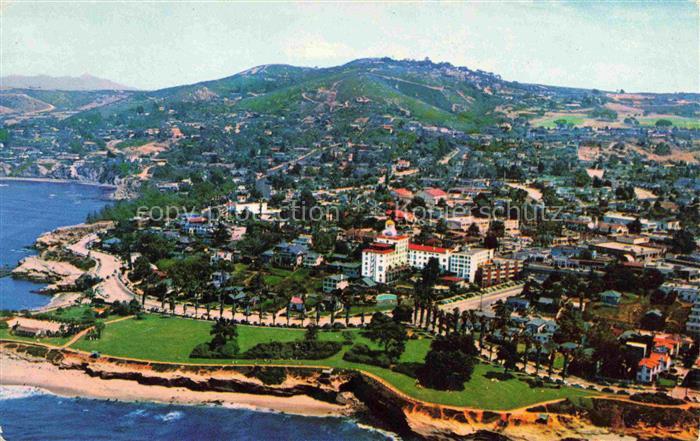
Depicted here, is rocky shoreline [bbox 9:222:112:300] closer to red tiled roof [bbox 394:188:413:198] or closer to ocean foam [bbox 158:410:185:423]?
ocean foam [bbox 158:410:185:423]

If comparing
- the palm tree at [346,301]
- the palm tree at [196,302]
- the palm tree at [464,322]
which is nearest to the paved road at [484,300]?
the palm tree at [464,322]

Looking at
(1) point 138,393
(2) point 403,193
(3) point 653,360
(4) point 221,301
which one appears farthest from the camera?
(2) point 403,193

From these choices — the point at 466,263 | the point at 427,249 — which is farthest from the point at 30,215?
the point at 466,263

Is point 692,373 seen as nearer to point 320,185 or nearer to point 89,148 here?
point 320,185

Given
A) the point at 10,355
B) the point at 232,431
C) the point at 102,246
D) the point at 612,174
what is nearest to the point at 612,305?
the point at 232,431

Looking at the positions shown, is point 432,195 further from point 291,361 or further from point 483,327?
point 291,361

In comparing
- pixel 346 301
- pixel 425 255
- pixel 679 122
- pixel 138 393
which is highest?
pixel 679 122

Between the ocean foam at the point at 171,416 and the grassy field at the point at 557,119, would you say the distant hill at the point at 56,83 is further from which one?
the ocean foam at the point at 171,416
